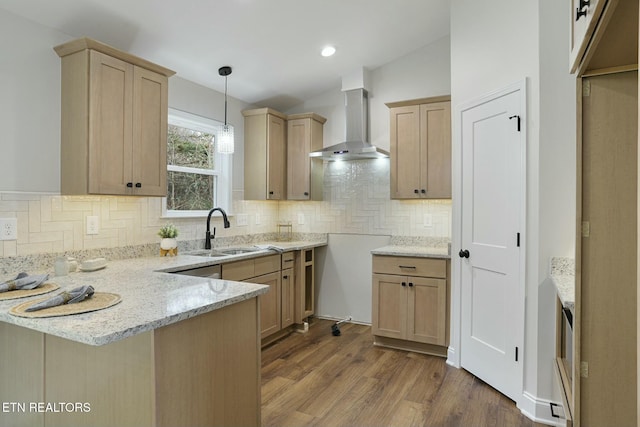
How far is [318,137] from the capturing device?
4461 mm

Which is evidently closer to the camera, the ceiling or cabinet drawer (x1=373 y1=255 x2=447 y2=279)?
the ceiling

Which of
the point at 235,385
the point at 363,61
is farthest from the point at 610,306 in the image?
the point at 363,61

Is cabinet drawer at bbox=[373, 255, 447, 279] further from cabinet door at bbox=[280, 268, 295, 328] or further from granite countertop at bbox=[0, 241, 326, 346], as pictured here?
granite countertop at bbox=[0, 241, 326, 346]

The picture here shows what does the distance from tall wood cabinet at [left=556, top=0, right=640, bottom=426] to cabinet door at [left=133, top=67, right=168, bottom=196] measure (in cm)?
255

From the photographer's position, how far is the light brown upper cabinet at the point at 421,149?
3.58m

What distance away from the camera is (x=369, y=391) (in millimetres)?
2656

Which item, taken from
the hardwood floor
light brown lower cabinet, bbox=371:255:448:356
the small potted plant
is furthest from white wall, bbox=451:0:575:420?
the small potted plant

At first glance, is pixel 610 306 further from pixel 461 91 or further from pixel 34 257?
→ pixel 34 257

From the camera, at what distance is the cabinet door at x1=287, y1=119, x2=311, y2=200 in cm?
430

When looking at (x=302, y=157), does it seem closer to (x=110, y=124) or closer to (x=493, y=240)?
(x=110, y=124)

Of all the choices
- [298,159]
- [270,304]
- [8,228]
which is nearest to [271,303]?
[270,304]

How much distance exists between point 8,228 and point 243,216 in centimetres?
220

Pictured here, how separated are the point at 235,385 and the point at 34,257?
1.68m

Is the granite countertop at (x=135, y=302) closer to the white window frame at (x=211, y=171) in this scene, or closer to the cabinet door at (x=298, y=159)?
the white window frame at (x=211, y=171)
